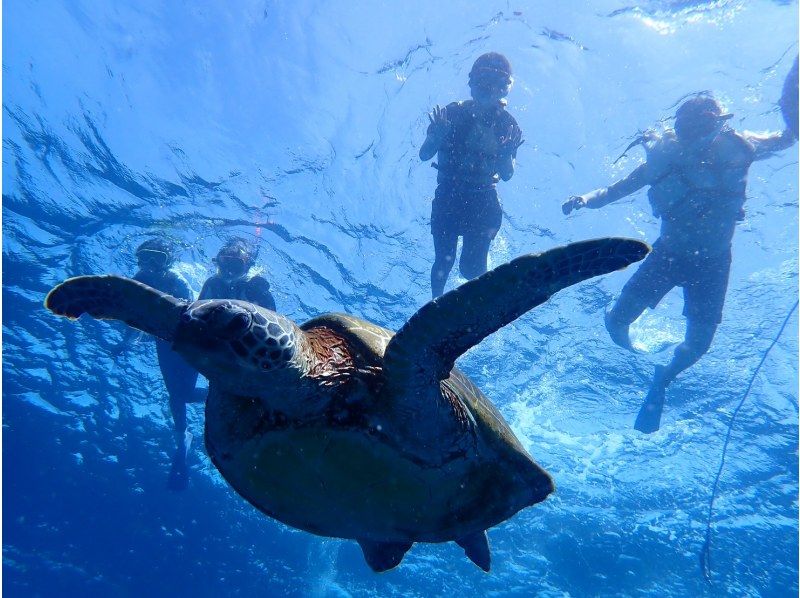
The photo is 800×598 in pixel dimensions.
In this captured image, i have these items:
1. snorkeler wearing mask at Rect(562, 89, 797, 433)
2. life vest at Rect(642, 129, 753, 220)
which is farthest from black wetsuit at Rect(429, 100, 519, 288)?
life vest at Rect(642, 129, 753, 220)

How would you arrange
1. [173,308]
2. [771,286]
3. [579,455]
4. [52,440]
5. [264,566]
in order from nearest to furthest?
→ 1. [173,308]
2. [771,286]
3. [579,455]
4. [52,440]
5. [264,566]

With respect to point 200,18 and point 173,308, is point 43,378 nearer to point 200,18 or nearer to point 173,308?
point 200,18

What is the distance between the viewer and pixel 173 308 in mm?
2918

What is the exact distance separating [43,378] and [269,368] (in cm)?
2093

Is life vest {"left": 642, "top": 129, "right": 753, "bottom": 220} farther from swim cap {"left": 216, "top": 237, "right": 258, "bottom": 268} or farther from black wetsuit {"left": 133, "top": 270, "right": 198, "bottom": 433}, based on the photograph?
black wetsuit {"left": 133, "top": 270, "right": 198, "bottom": 433}

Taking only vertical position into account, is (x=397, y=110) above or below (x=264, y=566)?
above

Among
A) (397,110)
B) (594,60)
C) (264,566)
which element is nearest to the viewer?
(594,60)

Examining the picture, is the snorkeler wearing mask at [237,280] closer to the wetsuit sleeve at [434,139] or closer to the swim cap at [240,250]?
Answer: the swim cap at [240,250]

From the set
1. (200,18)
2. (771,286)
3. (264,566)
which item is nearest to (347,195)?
(200,18)

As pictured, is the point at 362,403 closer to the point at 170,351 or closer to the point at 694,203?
the point at 694,203

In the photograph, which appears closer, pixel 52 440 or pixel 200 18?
pixel 200 18

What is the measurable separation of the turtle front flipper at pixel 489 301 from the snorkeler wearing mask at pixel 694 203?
6.24 metres

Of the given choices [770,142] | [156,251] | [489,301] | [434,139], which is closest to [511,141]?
[434,139]

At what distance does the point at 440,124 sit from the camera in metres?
8.13
